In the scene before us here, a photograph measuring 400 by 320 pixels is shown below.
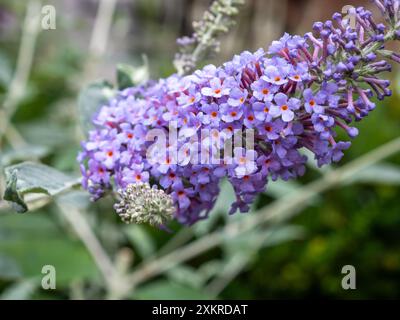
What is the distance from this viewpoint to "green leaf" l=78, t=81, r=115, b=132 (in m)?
1.40

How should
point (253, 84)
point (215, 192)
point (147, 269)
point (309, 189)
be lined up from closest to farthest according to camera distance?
point (253, 84) < point (215, 192) < point (147, 269) < point (309, 189)

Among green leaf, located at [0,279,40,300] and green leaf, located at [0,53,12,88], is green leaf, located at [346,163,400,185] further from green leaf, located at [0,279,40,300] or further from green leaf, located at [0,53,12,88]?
green leaf, located at [0,53,12,88]

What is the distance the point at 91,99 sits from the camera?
1.41 m

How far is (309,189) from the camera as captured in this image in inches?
82.3

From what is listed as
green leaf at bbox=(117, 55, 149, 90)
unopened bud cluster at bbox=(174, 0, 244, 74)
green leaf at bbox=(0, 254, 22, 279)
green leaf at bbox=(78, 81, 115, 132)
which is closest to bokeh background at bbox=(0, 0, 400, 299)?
green leaf at bbox=(0, 254, 22, 279)

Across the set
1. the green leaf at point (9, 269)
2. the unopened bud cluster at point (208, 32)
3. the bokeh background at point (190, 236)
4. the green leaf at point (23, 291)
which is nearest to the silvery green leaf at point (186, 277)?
the bokeh background at point (190, 236)

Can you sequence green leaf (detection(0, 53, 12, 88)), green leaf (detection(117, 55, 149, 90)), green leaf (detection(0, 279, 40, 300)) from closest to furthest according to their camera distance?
1. green leaf (detection(117, 55, 149, 90))
2. green leaf (detection(0, 279, 40, 300))
3. green leaf (detection(0, 53, 12, 88))

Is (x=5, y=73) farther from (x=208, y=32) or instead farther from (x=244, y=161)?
(x=244, y=161)

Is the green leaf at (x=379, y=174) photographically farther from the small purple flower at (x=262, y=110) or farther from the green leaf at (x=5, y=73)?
the green leaf at (x=5, y=73)

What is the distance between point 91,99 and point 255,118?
1.89ft

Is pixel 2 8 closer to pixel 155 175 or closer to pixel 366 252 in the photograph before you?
pixel 366 252

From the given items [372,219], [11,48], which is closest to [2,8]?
[11,48]

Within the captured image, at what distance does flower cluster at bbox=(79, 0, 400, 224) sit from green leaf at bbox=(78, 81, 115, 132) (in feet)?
1.14

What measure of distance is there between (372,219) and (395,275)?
0.25m
